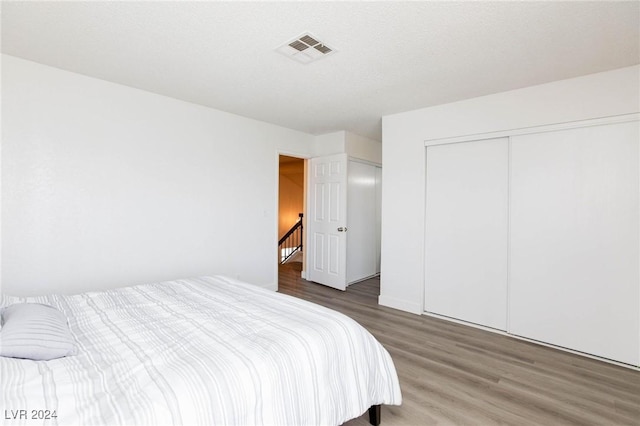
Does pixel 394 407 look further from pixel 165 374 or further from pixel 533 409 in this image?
pixel 165 374

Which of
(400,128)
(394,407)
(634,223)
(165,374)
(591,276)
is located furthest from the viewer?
(400,128)

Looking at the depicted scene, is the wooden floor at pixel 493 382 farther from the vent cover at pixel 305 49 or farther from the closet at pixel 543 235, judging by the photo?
the vent cover at pixel 305 49

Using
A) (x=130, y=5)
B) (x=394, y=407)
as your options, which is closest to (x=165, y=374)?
(x=394, y=407)

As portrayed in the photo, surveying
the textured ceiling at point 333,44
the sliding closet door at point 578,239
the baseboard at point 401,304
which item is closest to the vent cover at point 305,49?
the textured ceiling at point 333,44

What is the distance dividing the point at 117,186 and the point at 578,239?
14.5ft

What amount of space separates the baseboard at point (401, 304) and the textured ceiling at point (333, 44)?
2452mm

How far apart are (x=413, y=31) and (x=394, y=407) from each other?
252 centimetres

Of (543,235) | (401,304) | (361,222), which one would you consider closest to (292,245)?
(361,222)

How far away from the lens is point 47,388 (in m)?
1.04

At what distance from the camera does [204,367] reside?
1.19m

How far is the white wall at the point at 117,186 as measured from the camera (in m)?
2.47

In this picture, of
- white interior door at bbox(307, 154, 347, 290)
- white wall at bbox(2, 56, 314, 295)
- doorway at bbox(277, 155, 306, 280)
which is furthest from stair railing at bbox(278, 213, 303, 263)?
white wall at bbox(2, 56, 314, 295)

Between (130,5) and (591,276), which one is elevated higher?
(130,5)

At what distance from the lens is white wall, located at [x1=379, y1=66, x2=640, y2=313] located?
2570 millimetres
